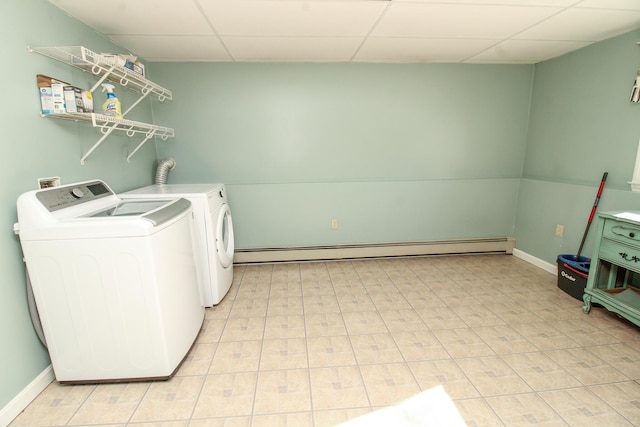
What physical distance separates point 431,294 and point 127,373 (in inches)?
93.8

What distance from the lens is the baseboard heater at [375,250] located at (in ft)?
11.3

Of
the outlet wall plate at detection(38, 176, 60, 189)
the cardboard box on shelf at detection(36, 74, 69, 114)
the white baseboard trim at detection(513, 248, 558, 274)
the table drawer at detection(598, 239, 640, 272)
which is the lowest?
the white baseboard trim at detection(513, 248, 558, 274)

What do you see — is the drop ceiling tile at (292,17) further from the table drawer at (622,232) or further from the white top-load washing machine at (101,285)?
the table drawer at (622,232)

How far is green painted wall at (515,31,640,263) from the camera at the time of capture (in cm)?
243

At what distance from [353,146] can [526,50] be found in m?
1.88

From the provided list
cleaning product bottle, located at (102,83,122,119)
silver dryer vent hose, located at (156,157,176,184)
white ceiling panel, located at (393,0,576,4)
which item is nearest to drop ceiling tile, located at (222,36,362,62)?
white ceiling panel, located at (393,0,576,4)

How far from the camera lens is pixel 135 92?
276 cm

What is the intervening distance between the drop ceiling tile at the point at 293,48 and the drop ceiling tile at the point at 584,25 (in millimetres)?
1423

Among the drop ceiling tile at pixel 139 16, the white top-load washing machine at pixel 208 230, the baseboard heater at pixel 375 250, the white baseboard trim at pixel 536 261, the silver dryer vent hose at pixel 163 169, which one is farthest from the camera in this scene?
the baseboard heater at pixel 375 250

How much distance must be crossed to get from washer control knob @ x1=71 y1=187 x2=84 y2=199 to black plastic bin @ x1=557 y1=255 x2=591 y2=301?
377cm

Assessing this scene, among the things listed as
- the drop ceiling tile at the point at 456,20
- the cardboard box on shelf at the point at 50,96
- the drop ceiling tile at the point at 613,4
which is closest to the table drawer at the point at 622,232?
the drop ceiling tile at the point at 613,4

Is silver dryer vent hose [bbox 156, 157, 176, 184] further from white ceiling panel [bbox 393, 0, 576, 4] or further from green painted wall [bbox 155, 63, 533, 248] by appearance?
white ceiling panel [bbox 393, 0, 576, 4]

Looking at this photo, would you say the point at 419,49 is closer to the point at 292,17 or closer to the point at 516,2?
the point at 516,2

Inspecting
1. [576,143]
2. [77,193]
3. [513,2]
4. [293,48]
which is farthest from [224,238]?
[576,143]
